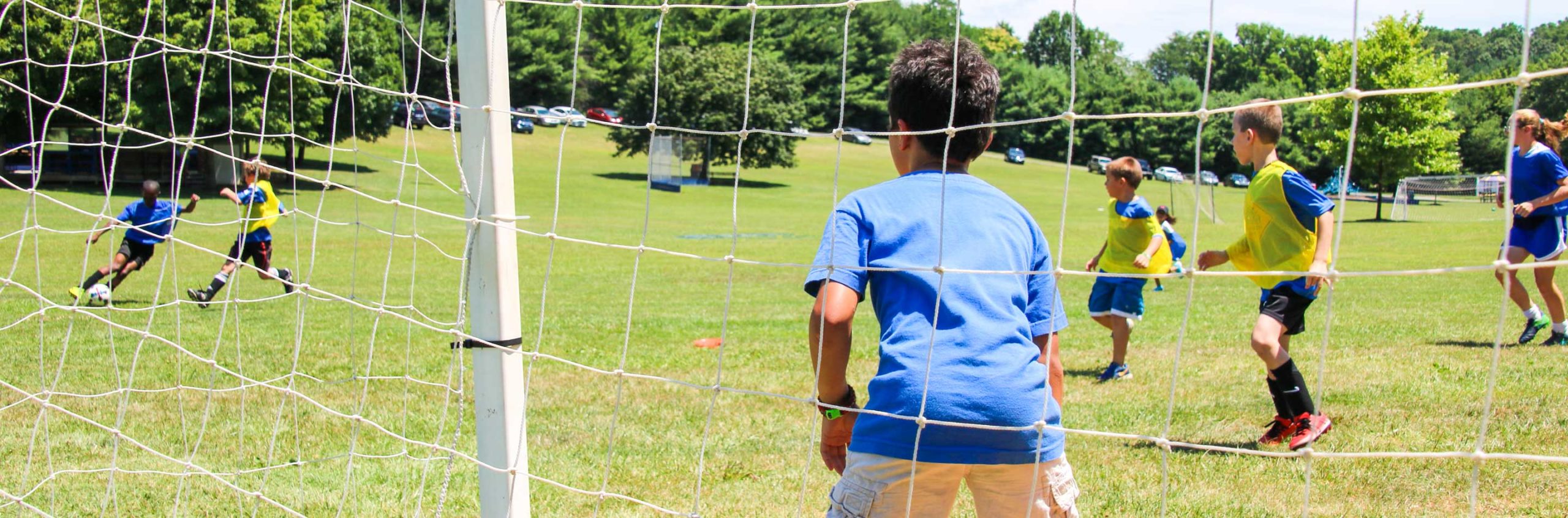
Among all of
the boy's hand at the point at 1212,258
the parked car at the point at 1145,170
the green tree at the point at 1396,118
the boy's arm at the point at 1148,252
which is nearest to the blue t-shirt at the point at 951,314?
the boy's hand at the point at 1212,258

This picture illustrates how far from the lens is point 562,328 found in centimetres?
916

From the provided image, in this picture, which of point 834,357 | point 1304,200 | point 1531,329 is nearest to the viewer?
point 834,357

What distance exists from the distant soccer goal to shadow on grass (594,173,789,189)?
944 inches

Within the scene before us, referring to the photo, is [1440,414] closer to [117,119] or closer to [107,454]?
[107,454]

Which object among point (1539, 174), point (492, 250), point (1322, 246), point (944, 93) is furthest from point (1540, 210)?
point (492, 250)

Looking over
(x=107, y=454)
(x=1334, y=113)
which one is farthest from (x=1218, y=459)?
(x=1334, y=113)

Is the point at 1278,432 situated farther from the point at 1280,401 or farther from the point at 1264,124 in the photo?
the point at 1264,124

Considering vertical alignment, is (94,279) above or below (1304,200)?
below

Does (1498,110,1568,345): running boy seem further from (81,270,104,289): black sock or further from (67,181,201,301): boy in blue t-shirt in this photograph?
(81,270,104,289): black sock

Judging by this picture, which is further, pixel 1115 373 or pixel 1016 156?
pixel 1016 156

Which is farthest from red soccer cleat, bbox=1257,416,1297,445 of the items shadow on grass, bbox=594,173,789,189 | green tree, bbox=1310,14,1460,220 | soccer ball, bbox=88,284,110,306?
shadow on grass, bbox=594,173,789,189

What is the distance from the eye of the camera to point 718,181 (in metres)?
49.0

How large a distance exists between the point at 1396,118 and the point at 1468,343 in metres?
21.2

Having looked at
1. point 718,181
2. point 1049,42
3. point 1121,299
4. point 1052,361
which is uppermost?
point 1049,42
